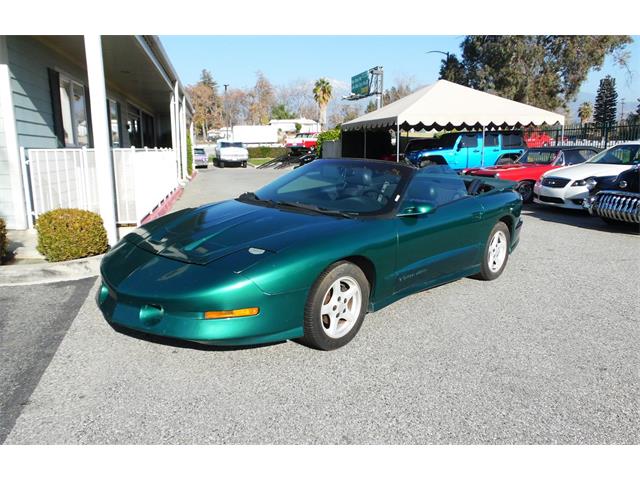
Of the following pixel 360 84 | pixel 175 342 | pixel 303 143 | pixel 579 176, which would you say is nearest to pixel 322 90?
pixel 360 84

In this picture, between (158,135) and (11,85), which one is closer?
(11,85)

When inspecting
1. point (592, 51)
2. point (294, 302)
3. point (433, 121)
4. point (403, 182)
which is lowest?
point (294, 302)

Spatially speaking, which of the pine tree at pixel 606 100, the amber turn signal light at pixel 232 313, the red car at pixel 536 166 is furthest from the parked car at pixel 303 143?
the pine tree at pixel 606 100

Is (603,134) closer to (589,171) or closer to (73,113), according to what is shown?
(589,171)

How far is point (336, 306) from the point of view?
11.0ft

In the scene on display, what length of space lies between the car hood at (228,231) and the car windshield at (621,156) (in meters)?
9.23

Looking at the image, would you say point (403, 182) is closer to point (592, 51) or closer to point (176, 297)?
point (176, 297)

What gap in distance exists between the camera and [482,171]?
12336mm

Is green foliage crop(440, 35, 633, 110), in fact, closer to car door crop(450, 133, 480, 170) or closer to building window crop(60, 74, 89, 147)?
car door crop(450, 133, 480, 170)

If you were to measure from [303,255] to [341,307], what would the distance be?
0.53 m

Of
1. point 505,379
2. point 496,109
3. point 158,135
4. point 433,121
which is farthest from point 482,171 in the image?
point 158,135

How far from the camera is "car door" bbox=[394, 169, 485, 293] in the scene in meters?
3.88

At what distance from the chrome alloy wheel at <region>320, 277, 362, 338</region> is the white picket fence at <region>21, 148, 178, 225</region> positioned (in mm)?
5340

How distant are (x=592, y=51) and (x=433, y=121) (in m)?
28.5
